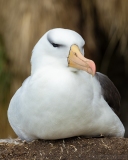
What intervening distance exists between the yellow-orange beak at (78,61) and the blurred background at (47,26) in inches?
79.3

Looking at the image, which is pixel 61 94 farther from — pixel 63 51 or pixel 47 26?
pixel 47 26

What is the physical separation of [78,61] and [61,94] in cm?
18

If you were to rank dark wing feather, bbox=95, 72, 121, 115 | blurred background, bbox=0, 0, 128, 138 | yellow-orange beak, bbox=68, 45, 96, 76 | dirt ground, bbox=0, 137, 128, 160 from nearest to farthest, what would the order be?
yellow-orange beak, bbox=68, 45, 96, 76, dirt ground, bbox=0, 137, 128, 160, dark wing feather, bbox=95, 72, 121, 115, blurred background, bbox=0, 0, 128, 138

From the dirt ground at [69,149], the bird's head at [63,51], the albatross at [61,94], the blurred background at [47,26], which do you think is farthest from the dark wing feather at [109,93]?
the blurred background at [47,26]

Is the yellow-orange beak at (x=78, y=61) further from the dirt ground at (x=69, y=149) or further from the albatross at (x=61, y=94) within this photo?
the dirt ground at (x=69, y=149)

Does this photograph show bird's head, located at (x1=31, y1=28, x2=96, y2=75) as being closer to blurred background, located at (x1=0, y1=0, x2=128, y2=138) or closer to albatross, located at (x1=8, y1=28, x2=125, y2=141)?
albatross, located at (x1=8, y1=28, x2=125, y2=141)

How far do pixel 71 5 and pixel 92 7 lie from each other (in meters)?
0.18

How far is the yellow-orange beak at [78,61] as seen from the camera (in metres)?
2.62

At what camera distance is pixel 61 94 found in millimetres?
2711

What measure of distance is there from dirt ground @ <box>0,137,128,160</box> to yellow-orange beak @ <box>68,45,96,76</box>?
442mm

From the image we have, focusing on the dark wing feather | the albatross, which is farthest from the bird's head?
the dark wing feather

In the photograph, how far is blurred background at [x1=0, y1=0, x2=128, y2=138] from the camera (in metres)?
4.71

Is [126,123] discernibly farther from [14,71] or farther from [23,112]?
[23,112]

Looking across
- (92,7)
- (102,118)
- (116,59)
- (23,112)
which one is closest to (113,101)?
(102,118)
